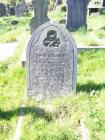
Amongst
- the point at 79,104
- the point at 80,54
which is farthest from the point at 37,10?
the point at 79,104

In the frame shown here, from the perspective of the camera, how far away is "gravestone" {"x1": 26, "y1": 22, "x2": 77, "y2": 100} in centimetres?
607

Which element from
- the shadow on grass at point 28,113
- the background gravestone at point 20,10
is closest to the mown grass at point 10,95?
the shadow on grass at point 28,113

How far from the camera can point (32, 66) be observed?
6.19m

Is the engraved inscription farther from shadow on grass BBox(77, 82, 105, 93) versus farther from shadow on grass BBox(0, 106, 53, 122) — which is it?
shadow on grass BBox(0, 106, 53, 122)

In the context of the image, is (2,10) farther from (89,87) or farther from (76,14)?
(89,87)

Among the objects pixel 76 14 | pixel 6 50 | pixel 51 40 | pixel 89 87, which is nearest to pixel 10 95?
pixel 51 40

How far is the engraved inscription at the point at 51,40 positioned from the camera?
6.07 m

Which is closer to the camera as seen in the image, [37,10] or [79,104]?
[79,104]

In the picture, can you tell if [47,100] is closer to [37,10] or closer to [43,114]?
[43,114]

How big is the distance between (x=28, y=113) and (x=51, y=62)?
1020 millimetres

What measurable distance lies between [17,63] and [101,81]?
2644 mm

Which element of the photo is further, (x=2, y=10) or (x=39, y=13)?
(x=2, y=10)

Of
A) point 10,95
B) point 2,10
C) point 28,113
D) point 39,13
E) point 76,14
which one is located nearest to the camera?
point 28,113

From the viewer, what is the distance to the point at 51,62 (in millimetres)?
6152
